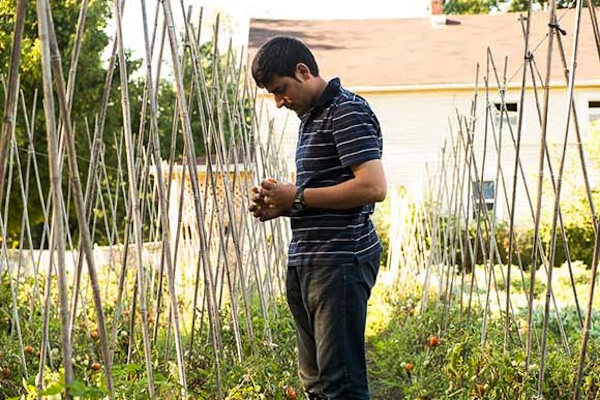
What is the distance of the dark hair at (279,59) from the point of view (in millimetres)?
2443

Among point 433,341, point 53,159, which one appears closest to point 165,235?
point 53,159

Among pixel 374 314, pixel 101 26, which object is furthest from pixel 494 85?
pixel 374 314

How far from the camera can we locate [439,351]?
4.60m

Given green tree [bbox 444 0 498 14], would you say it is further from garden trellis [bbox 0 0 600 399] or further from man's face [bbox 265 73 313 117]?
man's face [bbox 265 73 313 117]

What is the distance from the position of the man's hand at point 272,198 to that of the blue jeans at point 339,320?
0.60ft

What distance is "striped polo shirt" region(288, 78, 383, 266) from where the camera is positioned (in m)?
2.45

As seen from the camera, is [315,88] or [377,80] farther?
[377,80]

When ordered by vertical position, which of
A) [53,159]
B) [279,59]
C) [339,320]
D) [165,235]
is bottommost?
[339,320]

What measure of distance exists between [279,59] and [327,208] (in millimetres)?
409

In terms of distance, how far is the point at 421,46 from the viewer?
17281 mm

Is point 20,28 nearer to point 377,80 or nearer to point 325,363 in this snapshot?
point 325,363

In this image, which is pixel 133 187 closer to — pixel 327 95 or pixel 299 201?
pixel 299 201

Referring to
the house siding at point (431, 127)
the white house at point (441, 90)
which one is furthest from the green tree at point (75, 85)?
the house siding at point (431, 127)

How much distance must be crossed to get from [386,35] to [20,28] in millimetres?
16555
